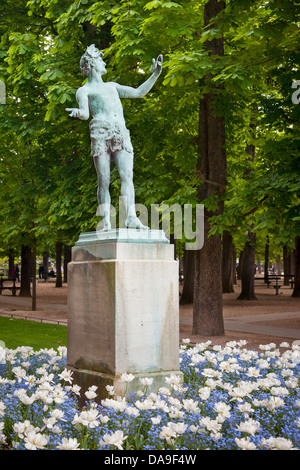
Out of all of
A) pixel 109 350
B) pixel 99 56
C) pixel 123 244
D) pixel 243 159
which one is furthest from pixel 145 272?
pixel 243 159

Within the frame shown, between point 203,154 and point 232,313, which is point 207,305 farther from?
point 232,313

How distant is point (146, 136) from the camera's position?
13.9m

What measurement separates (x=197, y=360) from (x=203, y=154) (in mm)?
8029

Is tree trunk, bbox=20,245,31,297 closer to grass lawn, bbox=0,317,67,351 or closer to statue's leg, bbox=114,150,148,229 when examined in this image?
grass lawn, bbox=0,317,67,351

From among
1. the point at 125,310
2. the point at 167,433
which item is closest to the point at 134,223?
the point at 125,310

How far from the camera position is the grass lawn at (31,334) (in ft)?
38.4

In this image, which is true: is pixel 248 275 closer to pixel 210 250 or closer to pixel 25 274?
pixel 25 274

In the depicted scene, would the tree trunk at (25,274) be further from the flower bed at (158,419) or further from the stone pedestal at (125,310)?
the stone pedestal at (125,310)

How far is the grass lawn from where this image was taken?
11.7m

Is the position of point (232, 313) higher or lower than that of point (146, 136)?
lower

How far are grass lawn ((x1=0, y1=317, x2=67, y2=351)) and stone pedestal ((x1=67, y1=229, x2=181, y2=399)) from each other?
4.87 metres

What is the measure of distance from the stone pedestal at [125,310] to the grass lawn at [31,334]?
4.87 metres

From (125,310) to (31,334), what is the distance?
7.67 m

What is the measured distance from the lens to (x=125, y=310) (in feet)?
20.0
